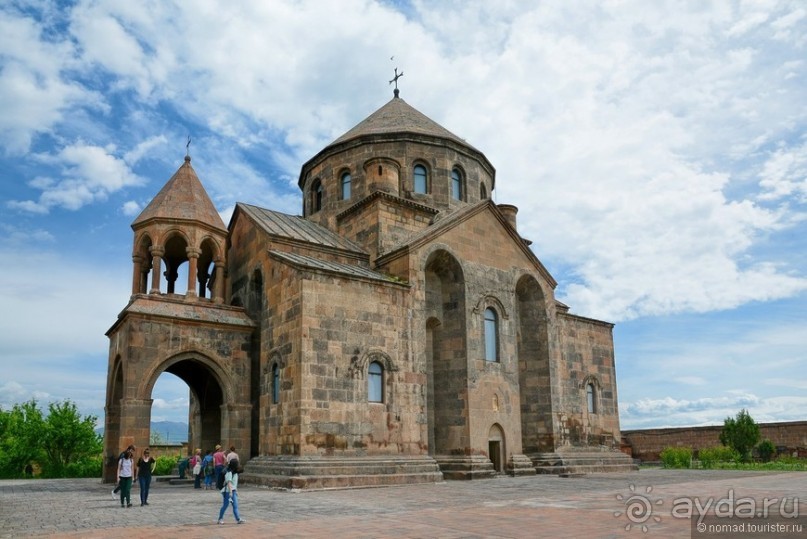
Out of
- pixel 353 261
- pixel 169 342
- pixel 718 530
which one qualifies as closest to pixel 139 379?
pixel 169 342

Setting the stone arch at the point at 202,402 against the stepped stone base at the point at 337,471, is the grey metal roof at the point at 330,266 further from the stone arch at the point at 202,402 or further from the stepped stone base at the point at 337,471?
the stone arch at the point at 202,402

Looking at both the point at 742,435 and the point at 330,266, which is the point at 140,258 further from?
the point at 742,435

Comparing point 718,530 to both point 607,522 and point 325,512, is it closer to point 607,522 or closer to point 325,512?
point 607,522

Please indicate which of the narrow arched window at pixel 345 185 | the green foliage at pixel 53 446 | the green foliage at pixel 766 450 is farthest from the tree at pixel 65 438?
the green foliage at pixel 766 450

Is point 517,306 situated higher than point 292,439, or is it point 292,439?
point 517,306

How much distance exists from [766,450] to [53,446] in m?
28.6

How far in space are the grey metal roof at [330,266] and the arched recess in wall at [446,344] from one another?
75.7 inches

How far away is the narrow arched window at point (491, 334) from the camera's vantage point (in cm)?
1975

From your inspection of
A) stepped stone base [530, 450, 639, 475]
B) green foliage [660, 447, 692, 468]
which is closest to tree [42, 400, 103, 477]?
stepped stone base [530, 450, 639, 475]

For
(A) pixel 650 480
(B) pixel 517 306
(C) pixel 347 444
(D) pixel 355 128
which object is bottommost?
(A) pixel 650 480

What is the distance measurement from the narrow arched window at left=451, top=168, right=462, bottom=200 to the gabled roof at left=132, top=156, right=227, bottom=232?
8509mm

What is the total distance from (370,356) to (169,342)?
5.36 meters

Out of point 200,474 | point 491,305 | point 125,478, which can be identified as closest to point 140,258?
point 200,474

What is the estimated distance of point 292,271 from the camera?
1664cm
